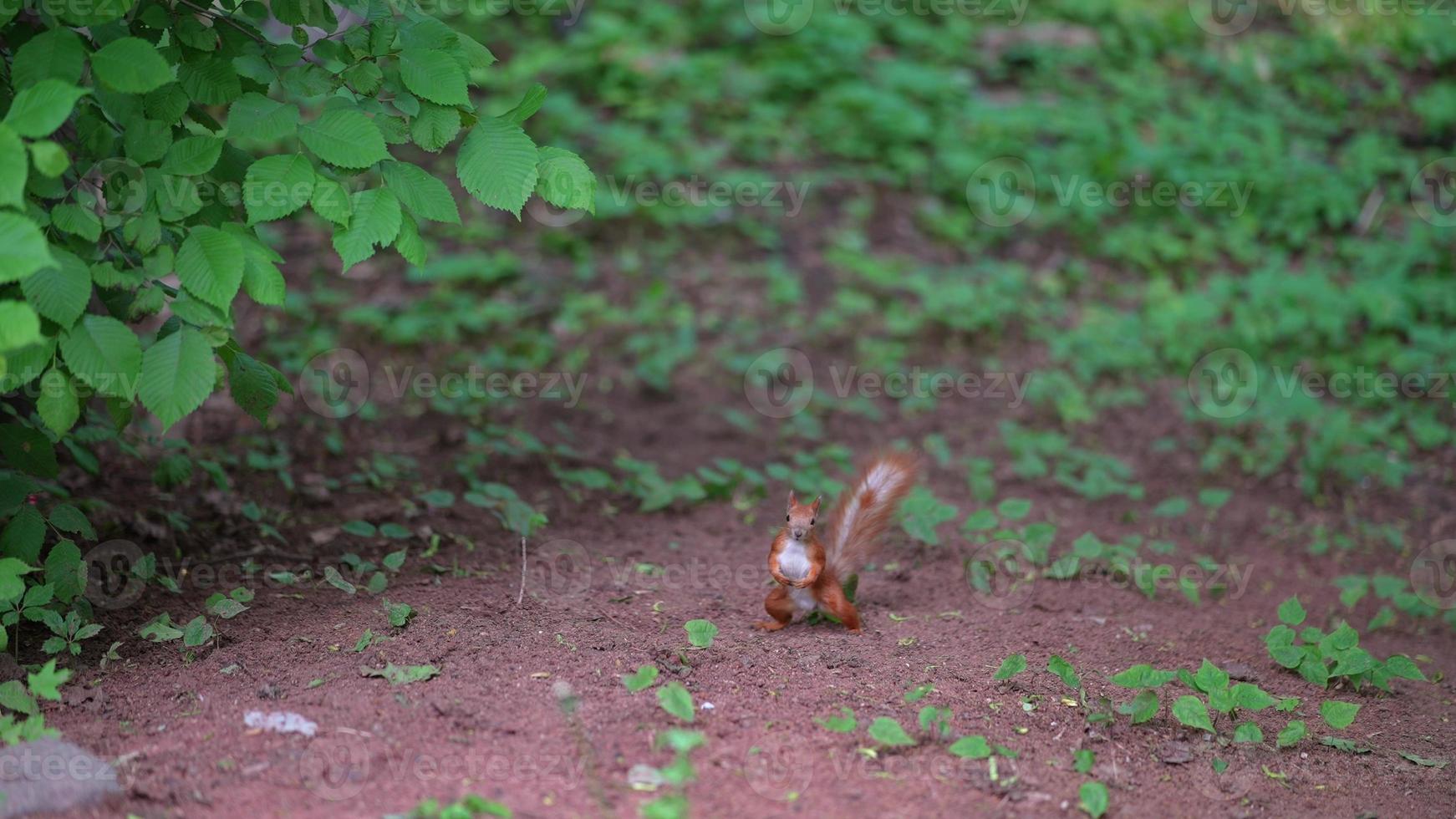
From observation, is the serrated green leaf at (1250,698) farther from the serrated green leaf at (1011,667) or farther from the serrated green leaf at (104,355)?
the serrated green leaf at (104,355)

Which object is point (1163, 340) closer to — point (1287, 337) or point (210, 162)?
point (1287, 337)

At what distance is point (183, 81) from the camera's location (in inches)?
115

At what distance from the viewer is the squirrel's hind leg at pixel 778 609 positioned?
3516mm

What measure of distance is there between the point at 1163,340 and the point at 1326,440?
4.23ft

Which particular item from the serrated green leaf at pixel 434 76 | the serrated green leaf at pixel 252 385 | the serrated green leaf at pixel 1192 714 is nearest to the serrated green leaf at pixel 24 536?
the serrated green leaf at pixel 252 385
